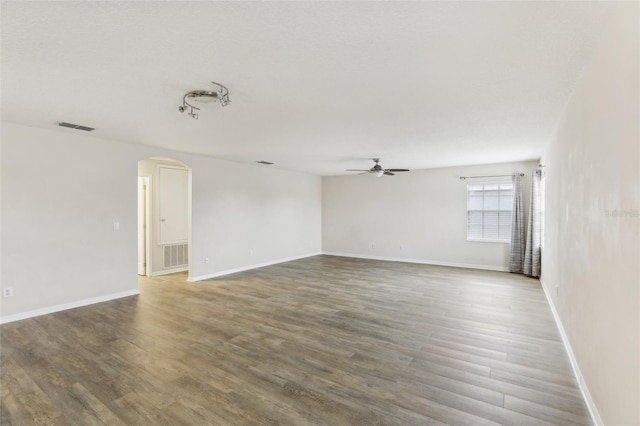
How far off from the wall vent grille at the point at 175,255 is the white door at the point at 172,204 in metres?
0.13

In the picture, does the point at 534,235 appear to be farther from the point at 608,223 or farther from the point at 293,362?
the point at 293,362

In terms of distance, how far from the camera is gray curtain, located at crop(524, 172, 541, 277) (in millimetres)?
6078

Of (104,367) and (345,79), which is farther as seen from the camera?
(104,367)

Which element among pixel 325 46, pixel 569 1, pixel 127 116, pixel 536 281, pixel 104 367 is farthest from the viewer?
pixel 536 281

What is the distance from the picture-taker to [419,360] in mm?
2846

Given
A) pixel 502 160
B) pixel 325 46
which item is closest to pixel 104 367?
pixel 325 46

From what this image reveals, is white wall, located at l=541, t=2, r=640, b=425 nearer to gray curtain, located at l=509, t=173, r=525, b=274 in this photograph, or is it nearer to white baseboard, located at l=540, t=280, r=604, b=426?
white baseboard, located at l=540, t=280, r=604, b=426

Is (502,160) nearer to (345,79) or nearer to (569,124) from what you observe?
(569,124)

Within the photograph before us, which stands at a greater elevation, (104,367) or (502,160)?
(502,160)

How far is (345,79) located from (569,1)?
142 centimetres

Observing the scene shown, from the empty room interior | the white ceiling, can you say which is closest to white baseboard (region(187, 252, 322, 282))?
the empty room interior

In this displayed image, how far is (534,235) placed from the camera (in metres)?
6.20

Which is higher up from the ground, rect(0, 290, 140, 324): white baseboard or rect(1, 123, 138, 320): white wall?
rect(1, 123, 138, 320): white wall

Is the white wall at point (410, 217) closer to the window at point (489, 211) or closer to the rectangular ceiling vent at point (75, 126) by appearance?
the window at point (489, 211)
